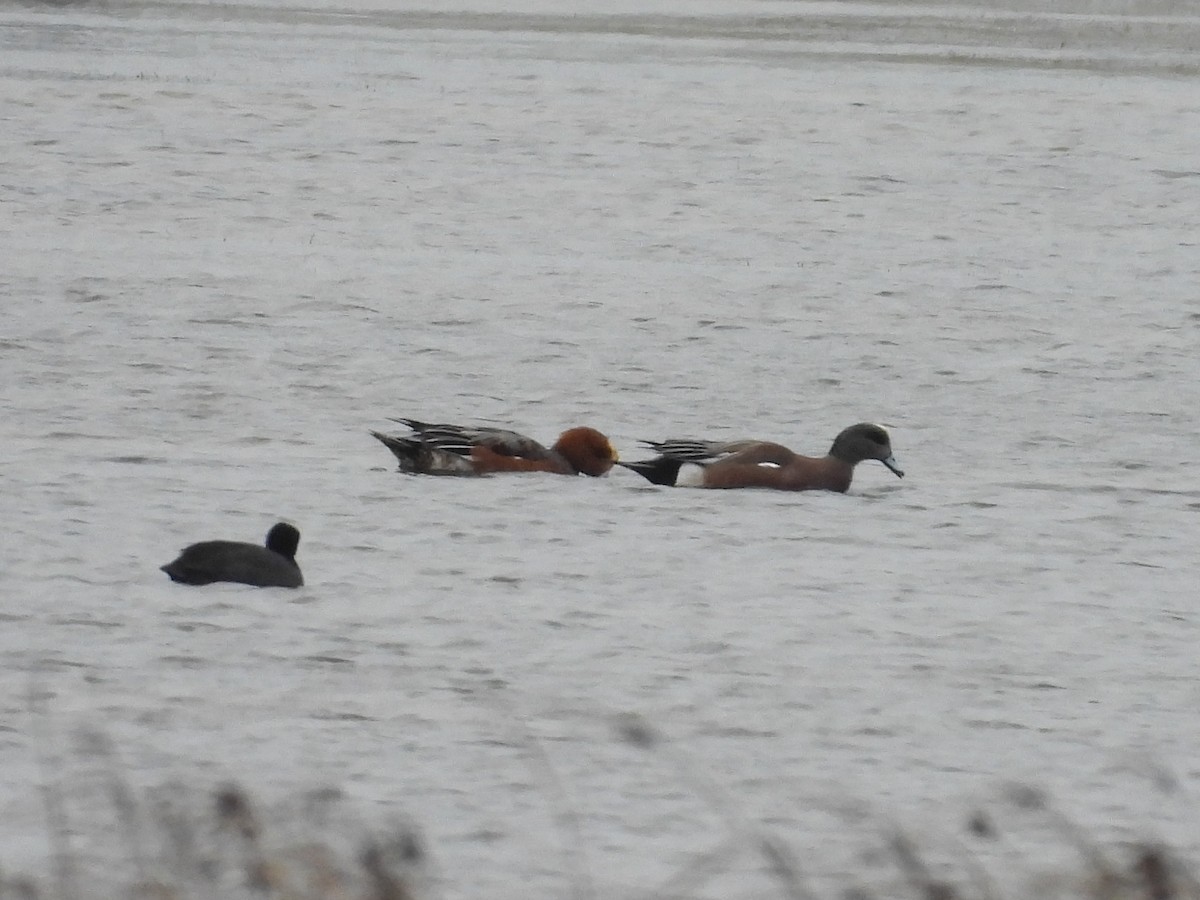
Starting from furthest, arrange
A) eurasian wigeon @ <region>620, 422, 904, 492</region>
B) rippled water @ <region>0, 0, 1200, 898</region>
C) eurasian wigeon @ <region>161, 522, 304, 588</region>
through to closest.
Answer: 1. eurasian wigeon @ <region>620, 422, 904, 492</region>
2. eurasian wigeon @ <region>161, 522, 304, 588</region>
3. rippled water @ <region>0, 0, 1200, 898</region>

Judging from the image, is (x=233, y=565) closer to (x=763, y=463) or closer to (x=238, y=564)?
(x=238, y=564)

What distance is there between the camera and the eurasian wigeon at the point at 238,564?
6.31 metres

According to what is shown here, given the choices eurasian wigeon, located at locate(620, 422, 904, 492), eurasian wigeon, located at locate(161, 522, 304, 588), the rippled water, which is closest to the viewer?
the rippled water

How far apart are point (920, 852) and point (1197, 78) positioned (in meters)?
13.3

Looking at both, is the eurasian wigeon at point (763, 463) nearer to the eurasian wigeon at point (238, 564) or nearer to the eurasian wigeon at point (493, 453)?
the eurasian wigeon at point (493, 453)

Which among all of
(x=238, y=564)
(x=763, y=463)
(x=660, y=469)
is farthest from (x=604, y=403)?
(x=238, y=564)

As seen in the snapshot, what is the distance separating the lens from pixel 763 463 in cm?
801

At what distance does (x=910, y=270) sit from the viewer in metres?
12.2

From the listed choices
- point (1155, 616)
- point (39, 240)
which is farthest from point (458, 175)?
point (1155, 616)

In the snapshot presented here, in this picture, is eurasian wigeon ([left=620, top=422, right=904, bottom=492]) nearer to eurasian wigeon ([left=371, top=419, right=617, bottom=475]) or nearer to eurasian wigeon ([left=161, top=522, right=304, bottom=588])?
eurasian wigeon ([left=371, top=419, right=617, bottom=475])

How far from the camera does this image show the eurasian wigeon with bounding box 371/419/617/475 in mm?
8086

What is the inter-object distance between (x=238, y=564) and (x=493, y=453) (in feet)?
6.29

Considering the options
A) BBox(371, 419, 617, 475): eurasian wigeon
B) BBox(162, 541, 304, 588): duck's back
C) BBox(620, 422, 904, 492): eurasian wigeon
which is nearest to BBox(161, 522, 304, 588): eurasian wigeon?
BBox(162, 541, 304, 588): duck's back

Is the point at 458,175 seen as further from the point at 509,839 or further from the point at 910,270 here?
the point at 509,839
